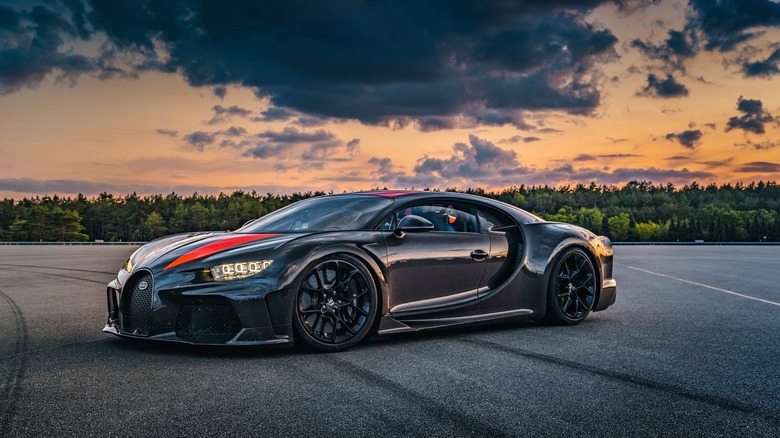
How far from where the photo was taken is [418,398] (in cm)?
391

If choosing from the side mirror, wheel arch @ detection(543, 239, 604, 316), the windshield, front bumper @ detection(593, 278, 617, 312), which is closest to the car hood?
the windshield

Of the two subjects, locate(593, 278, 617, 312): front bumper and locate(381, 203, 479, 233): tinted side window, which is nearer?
locate(381, 203, 479, 233): tinted side window

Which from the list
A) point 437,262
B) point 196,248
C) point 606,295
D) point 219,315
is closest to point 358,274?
point 437,262

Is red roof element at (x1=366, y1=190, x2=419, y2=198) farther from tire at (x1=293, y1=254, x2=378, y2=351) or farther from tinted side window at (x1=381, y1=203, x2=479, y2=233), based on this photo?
tire at (x1=293, y1=254, x2=378, y2=351)

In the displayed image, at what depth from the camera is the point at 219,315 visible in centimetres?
505

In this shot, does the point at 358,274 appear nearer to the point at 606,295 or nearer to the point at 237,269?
the point at 237,269

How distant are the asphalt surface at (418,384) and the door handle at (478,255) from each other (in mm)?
699

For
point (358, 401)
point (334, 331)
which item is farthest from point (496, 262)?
point (358, 401)

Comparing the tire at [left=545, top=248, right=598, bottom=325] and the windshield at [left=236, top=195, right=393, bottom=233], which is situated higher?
the windshield at [left=236, top=195, right=393, bottom=233]

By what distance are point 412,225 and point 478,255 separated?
2.89 ft

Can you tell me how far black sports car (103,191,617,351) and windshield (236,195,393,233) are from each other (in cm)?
2

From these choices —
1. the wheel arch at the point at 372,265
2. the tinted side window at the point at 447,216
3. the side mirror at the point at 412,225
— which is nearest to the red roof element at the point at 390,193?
the tinted side window at the point at 447,216

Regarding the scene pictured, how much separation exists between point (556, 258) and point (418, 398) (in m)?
3.47

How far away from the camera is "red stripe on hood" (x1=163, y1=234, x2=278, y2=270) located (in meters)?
5.30
